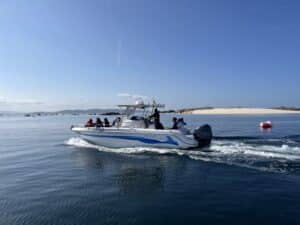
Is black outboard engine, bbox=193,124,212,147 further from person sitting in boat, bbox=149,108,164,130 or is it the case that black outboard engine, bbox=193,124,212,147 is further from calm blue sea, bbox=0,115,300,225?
person sitting in boat, bbox=149,108,164,130

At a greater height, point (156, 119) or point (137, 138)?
point (156, 119)

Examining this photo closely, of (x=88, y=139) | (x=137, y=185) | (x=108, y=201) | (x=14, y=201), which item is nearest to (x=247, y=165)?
(x=137, y=185)

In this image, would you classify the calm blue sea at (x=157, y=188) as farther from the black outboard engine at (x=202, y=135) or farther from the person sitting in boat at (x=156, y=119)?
the person sitting in boat at (x=156, y=119)

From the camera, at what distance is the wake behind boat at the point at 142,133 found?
18.0m

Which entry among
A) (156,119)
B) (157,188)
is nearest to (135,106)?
(156,119)

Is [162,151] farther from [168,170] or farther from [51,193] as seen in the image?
[51,193]

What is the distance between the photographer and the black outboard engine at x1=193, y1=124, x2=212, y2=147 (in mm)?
17969

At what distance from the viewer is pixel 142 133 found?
18.8m

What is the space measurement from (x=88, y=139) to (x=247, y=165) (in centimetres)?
1158

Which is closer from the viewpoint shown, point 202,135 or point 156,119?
point 202,135

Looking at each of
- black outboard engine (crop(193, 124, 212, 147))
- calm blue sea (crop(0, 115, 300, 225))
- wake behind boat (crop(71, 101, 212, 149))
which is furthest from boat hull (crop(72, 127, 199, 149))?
calm blue sea (crop(0, 115, 300, 225))

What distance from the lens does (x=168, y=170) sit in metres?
13.4

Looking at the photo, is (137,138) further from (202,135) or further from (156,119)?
(202,135)

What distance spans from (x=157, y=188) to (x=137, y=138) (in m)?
8.44
